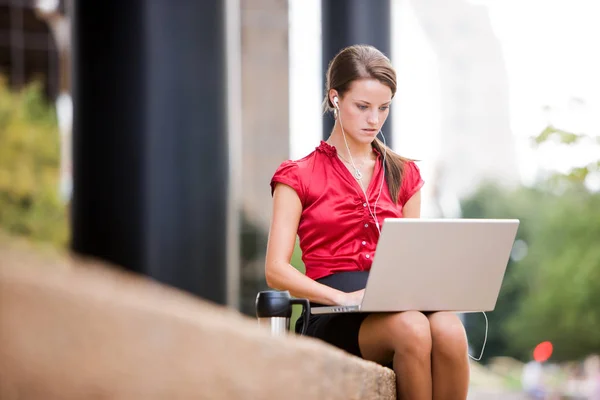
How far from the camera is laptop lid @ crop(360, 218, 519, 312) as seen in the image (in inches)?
108

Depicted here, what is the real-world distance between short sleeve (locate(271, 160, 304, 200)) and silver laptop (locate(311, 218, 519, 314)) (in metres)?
Answer: 0.50

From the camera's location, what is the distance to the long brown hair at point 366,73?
10.8 ft

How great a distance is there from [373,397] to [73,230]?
1058 mm

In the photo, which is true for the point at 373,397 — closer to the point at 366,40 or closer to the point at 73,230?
the point at 73,230

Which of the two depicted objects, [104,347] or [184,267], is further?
[184,267]

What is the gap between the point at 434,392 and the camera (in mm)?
2844

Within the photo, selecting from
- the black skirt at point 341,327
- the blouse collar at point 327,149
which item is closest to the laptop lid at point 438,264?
the black skirt at point 341,327

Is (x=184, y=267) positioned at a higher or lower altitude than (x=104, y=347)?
lower

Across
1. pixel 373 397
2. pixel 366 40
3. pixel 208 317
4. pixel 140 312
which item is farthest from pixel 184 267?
pixel 366 40

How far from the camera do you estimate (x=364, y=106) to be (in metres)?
3.29

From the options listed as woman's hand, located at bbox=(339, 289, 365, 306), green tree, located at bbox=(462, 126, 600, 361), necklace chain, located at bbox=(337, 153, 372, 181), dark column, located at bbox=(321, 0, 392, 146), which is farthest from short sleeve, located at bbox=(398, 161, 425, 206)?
green tree, located at bbox=(462, 126, 600, 361)

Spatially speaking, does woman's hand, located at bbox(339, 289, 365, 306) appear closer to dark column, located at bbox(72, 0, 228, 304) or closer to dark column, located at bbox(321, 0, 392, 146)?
dark column, located at bbox(72, 0, 228, 304)

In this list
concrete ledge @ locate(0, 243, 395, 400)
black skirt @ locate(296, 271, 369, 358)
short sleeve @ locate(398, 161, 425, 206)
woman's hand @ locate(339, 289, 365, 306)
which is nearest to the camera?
concrete ledge @ locate(0, 243, 395, 400)

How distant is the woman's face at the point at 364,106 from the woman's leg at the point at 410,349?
2.34 ft
